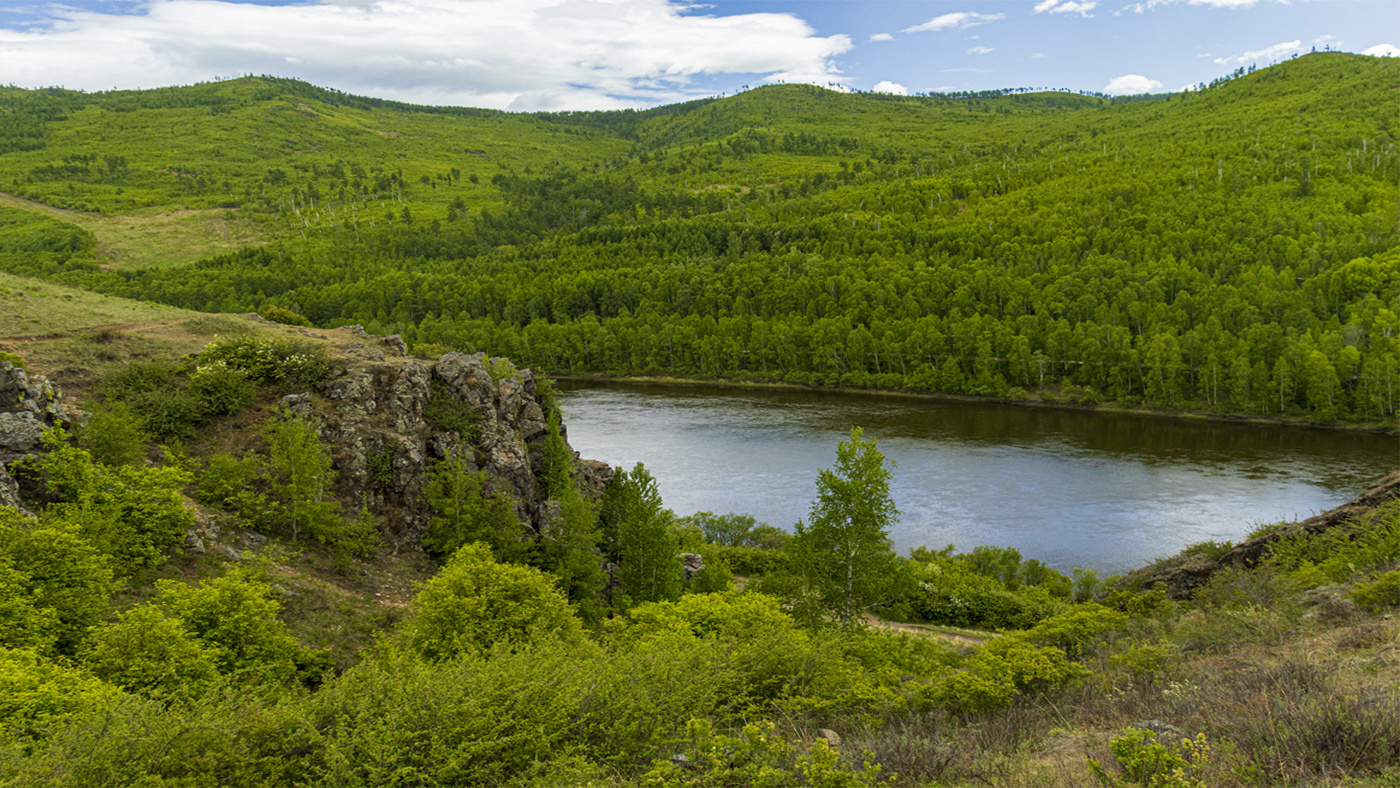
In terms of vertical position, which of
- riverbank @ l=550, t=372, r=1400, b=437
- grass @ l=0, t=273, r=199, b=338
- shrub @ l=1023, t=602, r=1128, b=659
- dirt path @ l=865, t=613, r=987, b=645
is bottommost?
dirt path @ l=865, t=613, r=987, b=645

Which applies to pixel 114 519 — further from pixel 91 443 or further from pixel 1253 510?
pixel 1253 510

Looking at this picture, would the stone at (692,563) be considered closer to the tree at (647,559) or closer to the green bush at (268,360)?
the tree at (647,559)

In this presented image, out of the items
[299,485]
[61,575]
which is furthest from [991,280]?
[61,575]

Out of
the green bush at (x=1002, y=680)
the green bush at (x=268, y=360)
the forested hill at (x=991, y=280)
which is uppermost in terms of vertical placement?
the forested hill at (x=991, y=280)

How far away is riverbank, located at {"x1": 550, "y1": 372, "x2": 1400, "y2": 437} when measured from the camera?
7550cm

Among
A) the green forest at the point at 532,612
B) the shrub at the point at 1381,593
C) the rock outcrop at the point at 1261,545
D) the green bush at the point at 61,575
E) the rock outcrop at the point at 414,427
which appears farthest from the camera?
the rock outcrop at the point at 414,427

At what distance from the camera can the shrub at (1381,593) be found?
16.5 metres

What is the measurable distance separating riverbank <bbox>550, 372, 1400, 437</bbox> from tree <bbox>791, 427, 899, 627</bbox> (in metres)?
74.5

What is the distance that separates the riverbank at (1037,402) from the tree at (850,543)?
244 feet

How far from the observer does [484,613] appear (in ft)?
61.2

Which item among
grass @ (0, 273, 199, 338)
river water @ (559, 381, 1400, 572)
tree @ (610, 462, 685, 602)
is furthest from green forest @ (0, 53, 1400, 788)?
river water @ (559, 381, 1400, 572)

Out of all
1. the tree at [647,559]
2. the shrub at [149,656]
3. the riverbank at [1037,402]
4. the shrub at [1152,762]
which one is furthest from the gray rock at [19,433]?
the riverbank at [1037,402]

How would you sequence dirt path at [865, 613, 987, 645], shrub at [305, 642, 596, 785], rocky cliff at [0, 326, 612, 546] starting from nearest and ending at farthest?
shrub at [305, 642, 596, 785] → rocky cliff at [0, 326, 612, 546] → dirt path at [865, 613, 987, 645]

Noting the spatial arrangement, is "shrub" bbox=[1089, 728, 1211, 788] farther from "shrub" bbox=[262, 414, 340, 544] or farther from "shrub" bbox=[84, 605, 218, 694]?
"shrub" bbox=[262, 414, 340, 544]
